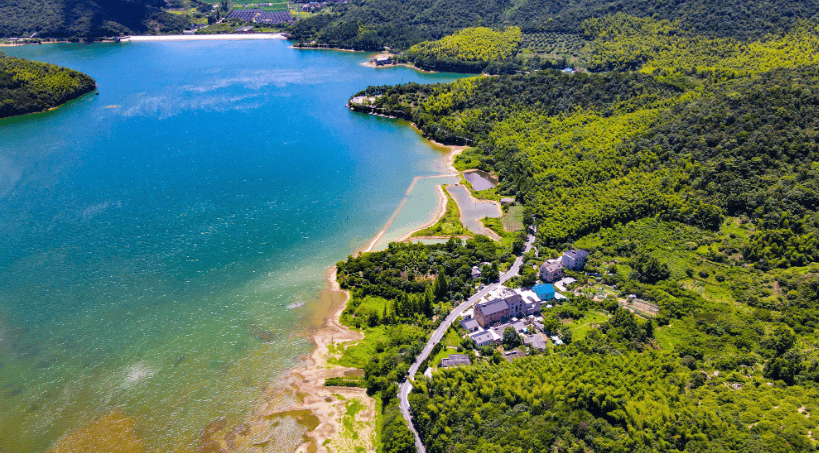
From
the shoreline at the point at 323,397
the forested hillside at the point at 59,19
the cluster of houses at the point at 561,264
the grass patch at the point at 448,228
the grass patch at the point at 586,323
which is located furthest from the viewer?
the forested hillside at the point at 59,19

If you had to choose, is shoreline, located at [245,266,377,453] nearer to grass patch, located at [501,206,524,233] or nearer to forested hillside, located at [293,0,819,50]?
grass patch, located at [501,206,524,233]

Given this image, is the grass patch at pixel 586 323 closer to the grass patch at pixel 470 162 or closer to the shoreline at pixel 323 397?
the shoreline at pixel 323 397

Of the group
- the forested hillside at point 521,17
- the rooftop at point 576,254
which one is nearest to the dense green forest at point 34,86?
the forested hillside at point 521,17

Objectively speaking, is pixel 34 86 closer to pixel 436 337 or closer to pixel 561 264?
pixel 436 337

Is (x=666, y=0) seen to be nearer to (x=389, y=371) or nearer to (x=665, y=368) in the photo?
(x=665, y=368)

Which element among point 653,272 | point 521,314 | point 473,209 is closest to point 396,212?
point 473,209

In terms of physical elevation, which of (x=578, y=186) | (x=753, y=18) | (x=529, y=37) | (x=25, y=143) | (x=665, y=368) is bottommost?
(x=25, y=143)

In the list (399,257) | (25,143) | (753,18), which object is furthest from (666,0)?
(25,143)
